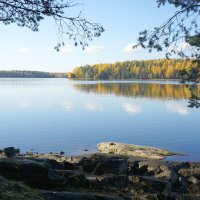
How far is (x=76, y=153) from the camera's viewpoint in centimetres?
3619

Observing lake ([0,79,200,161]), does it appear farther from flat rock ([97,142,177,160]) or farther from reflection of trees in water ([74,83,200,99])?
reflection of trees in water ([74,83,200,99])

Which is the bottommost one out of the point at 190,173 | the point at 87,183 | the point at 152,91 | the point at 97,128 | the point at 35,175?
the point at 97,128

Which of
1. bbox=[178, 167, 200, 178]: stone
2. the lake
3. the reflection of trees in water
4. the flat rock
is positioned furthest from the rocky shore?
the reflection of trees in water

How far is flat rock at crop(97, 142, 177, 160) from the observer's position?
33594 millimetres

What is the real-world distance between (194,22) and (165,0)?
1.41 metres

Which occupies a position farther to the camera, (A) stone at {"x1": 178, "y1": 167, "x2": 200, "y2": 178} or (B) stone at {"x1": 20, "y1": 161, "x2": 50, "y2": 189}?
(A) stone at {"x1": 178, "y1": 167, "x2": 200, "y2": 178}

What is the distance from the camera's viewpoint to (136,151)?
34.4m

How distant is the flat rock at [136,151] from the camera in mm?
33594

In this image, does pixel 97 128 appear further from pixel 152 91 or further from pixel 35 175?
pixel 152 91

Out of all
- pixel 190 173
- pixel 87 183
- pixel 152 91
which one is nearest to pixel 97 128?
pixel 190 173

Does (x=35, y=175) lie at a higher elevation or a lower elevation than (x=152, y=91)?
higher

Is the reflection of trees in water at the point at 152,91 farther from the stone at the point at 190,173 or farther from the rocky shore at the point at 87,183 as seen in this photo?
the rocky shore at the point at 87,183

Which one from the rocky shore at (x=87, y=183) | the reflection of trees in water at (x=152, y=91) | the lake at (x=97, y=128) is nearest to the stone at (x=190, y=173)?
the rocky shore at (x=87, y=183)

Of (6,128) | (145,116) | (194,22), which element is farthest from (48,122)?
(194,22)
